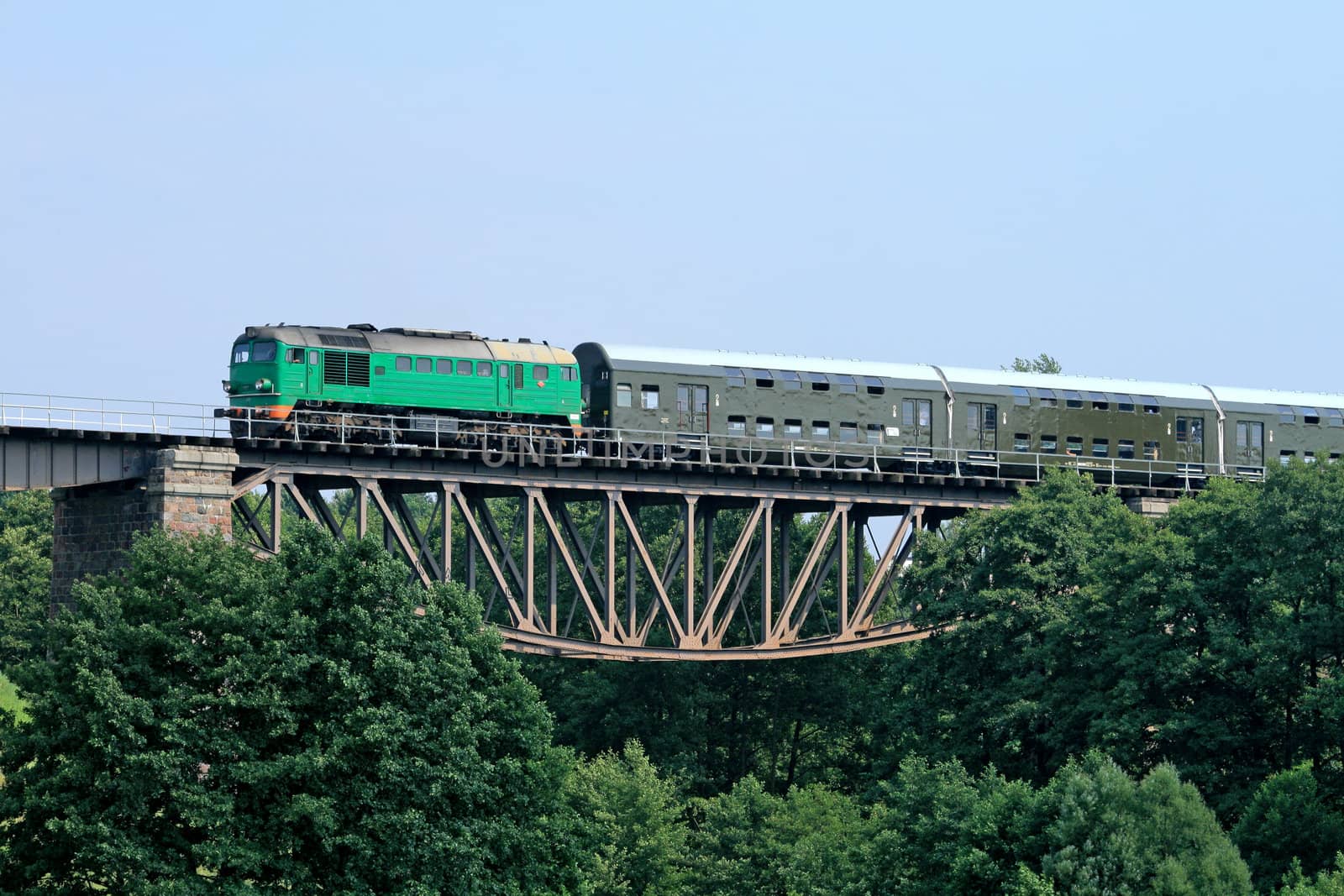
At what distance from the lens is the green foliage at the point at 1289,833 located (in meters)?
52.3

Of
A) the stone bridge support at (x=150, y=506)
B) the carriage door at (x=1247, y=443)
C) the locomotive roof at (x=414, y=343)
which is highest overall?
the locomotive roof at (x=414, y=343)

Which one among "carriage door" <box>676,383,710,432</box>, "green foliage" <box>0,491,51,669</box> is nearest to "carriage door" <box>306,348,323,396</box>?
"carriage door" <box>676,383,710,432</box>

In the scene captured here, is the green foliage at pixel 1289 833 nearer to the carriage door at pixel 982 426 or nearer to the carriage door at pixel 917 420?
→ the carriage door at pixel 917 420

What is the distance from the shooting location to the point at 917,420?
76750mm

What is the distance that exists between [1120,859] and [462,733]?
53.3 feet

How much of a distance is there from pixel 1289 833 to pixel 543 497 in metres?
25.8

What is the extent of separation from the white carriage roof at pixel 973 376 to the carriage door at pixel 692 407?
0.97m

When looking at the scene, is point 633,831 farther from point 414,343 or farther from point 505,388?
point 414,343

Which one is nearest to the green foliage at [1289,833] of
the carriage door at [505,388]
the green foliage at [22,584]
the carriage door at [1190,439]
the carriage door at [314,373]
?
the carriage door at [505,388]

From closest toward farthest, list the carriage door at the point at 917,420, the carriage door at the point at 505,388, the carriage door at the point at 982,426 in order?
the carriage door at the point at 505,388 < the carriage door at the point at 917,420 < the carriage door at the point at 982,426

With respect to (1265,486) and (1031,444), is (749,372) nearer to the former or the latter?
(1031,444)

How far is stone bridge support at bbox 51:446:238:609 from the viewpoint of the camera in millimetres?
57625

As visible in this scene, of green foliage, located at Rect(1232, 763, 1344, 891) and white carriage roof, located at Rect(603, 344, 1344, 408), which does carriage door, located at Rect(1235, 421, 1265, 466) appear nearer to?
white carriage roof, located at Rect(603, 344, 1344, 408)

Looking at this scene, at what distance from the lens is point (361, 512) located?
199 ft
